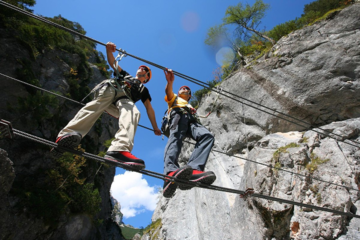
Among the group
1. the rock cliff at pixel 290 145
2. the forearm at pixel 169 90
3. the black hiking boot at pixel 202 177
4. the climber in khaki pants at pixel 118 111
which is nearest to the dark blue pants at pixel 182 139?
the black hiking boot at pixel 202 177

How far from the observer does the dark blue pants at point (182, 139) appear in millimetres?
3926

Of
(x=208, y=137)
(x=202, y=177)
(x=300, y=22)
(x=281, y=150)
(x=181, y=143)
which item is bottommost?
(x=202, y=177)

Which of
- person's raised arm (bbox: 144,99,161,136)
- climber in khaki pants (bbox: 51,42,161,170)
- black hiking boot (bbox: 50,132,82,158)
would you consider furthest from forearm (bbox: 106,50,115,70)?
black hiking boot (bbox: 50,132,82,158)

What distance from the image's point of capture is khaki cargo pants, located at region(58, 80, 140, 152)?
3439 millimetres

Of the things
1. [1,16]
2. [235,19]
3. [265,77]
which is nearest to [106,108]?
[265,77]

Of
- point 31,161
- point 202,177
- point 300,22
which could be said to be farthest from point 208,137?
point 31,161

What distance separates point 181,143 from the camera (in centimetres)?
442

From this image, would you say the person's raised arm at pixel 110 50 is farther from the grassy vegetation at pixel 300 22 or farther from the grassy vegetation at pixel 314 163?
the grassy vegetation at pixel 300 22

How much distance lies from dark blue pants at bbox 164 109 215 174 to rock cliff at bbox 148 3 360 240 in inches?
93.7

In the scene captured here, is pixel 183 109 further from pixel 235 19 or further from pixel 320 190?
pixel 235 19

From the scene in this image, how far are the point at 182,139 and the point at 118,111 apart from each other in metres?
1.32

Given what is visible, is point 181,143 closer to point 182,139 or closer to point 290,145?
point 182,139

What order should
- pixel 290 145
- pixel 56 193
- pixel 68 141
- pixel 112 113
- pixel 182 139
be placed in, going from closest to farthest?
pixel 68 141 → pixel 112 113 → pixel 182 139 → pixel 290 145 → pixel 56 193

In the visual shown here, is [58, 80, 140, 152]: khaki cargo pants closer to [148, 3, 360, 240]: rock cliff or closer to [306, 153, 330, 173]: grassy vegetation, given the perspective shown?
[148, 3, 360, 240]: rock cliff
